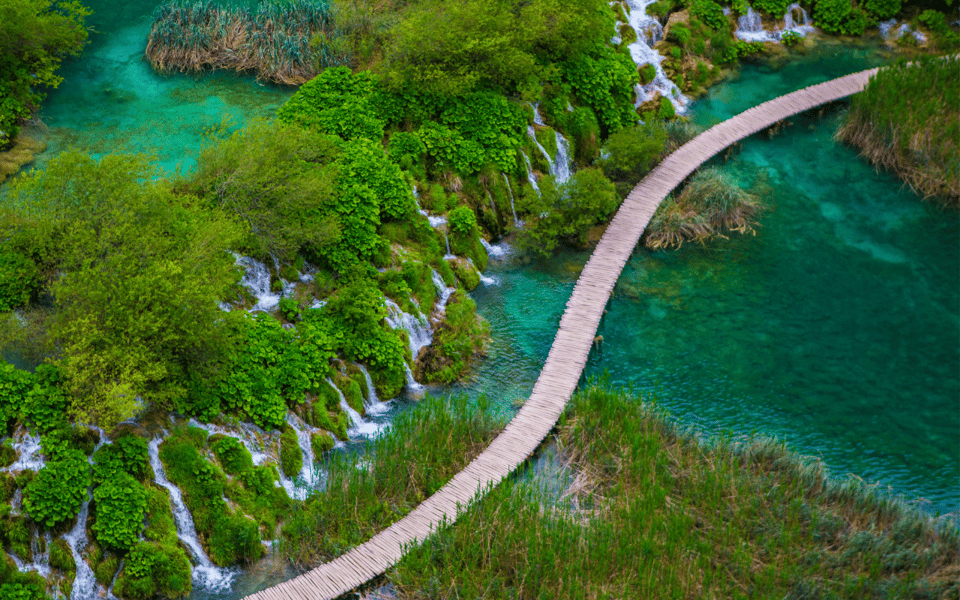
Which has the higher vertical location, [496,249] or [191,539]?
[496,249]

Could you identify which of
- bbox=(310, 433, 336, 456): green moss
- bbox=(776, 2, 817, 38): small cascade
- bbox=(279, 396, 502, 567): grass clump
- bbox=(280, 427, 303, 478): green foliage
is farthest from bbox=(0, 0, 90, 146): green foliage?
bbox=(776, 2, 817, 38): small cascade

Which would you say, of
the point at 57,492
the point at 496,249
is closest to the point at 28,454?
the point at 57,492

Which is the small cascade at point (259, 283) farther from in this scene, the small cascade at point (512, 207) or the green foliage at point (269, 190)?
the small cascade at point (512, 207)

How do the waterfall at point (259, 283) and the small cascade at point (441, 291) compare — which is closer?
the waterfall at point (259, 283)

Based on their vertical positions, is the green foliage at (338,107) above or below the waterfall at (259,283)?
above

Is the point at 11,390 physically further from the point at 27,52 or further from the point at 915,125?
the point at 915,125

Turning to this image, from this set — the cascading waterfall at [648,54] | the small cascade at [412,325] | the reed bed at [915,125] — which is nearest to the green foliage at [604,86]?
the cascading waterfall at [648,54]
